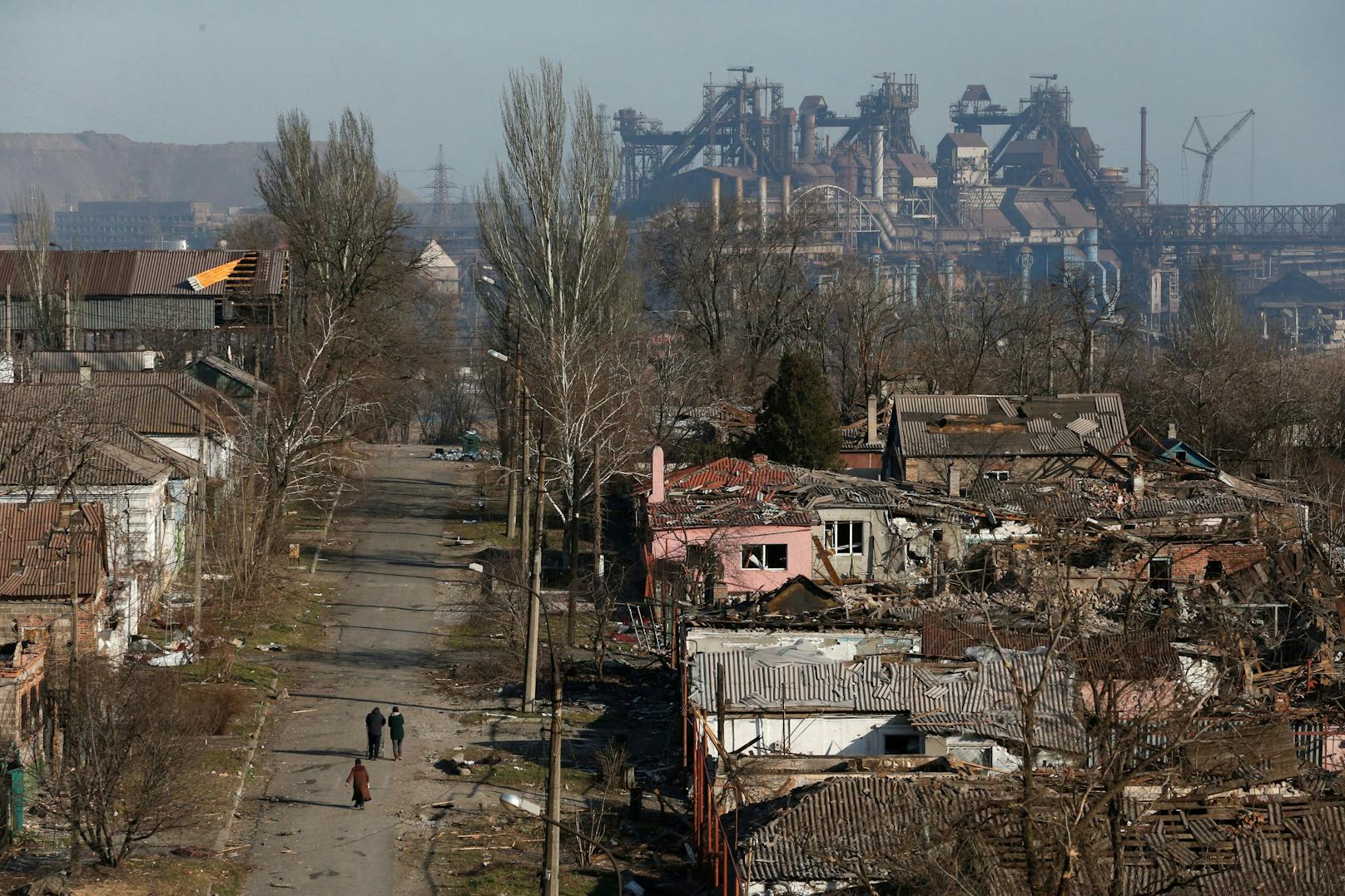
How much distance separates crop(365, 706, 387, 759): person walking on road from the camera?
65.4ft

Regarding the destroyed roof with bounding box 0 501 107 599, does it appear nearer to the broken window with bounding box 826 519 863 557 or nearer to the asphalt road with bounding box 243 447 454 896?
the asphalt road with bounding box 243 447 454 896

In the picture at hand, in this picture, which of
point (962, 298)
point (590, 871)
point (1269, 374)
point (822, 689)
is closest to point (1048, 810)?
point (590, 871)

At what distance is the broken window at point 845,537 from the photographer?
1112 inches

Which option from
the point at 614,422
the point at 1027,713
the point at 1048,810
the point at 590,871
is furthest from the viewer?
the point at 614,422

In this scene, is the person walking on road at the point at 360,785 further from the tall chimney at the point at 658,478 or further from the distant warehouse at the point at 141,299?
the distant warehouse at the point at 141,299

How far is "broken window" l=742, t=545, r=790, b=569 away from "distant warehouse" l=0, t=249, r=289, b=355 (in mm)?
24950

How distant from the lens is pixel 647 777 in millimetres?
19656

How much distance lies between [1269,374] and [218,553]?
33637 mm

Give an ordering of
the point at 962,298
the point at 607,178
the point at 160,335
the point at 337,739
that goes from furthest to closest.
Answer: the point at 962,298, the point at 160,335, the point at 607,178, the point at 337,739

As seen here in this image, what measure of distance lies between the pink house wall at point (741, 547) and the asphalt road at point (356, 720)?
424 centimetres

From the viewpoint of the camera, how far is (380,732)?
2000 centimetres

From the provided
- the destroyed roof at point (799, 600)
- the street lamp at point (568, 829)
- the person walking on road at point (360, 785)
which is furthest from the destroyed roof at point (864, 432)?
the street lamp at point (568, 829)

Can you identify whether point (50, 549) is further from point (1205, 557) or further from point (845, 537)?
point (1205, 557)

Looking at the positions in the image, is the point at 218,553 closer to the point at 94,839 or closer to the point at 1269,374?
the point at 94,839
